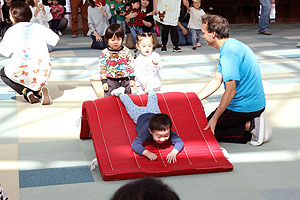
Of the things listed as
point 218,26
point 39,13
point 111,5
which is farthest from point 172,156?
point 111,5

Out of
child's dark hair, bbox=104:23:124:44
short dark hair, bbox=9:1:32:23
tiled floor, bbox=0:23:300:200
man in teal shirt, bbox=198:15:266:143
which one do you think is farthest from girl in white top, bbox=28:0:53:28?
man in teal shirt, bbox=198:15:266:143

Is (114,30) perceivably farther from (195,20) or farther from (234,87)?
(195,20)

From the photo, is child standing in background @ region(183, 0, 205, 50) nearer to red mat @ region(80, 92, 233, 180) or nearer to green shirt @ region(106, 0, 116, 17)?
green shirt @ region(106, 0, 116, 17)

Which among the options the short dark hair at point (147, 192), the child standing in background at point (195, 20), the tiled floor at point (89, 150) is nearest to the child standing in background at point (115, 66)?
the tiled floor at point (89, 150)

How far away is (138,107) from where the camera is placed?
18.1 ft

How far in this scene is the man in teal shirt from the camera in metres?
5.30

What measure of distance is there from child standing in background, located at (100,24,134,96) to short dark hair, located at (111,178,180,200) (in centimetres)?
525

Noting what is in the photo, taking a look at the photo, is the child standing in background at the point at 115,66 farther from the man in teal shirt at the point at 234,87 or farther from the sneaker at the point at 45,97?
the man in teal shirt at the point at 234,87

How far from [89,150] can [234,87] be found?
1.65 m

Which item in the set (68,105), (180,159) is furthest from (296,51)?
(180,159)

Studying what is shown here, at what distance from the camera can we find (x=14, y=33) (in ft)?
25.1

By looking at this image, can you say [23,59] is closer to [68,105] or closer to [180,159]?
[68,105]

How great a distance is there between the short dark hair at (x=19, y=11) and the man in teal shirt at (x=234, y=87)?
3.24 meters

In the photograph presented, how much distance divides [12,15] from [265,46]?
7574mm
